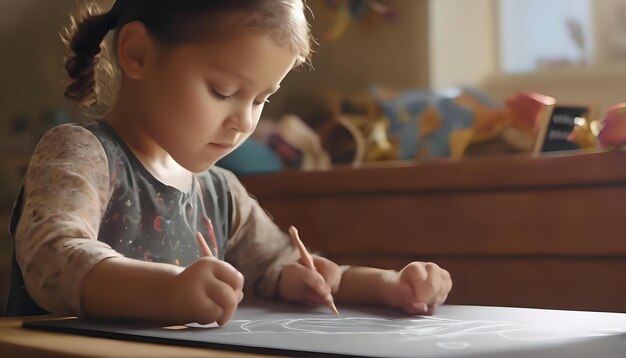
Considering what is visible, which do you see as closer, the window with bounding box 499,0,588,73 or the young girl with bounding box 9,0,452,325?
the young girl with bounding box 9,0,452,325

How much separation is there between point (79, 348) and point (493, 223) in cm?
80

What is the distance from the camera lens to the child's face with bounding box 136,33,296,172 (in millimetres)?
543

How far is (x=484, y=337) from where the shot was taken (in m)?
0.42

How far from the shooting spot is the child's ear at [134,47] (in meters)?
0.60

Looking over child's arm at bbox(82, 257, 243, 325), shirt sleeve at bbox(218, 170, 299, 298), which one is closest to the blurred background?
shirt sleeve at bbox(218, 170, 299, 298)

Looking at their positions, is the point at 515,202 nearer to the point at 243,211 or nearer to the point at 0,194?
the point at 243,211

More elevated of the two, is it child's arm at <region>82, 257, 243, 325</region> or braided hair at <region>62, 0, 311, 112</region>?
braided hair at <region>62, 0, 311, 112</region>

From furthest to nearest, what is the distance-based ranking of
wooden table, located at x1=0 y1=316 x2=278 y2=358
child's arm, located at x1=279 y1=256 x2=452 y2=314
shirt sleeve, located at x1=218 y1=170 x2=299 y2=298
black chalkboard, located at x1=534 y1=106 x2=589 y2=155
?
black chalkboard, located at x1=534 y1=106 x2=589 y2=155 < shirt sleeve, located at x1=218 y1=170 x2=299 y2=298 < child's arm, located at x1=279 y1=256 x2=452 y2=314 < wooden table, located at x1=0 y1=316 x2=278 y2=358

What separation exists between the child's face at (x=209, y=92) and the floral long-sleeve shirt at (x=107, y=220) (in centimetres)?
5

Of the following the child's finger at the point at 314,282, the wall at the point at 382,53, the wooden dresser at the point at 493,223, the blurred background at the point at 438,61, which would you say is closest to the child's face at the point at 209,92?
the child's finger at the point at 314,282

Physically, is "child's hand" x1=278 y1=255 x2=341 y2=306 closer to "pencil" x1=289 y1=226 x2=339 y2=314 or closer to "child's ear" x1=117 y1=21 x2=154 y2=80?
"pencil" x1=289 y1=226 x2=339 y2=314

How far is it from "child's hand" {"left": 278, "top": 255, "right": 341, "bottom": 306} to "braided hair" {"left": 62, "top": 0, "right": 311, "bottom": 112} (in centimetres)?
16

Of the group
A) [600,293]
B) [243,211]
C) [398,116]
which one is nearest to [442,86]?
[398,116]

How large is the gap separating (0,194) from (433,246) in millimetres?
673
